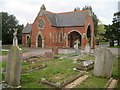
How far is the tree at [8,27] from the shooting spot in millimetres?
54756

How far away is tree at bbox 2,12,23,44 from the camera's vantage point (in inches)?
2156

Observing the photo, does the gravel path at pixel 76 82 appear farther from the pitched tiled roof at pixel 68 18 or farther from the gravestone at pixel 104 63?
the pitched tiled roof at pixel 68 18

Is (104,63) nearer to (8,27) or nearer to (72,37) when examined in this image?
(72,37)

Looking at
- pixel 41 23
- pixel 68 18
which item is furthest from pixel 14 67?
pixel 68 18

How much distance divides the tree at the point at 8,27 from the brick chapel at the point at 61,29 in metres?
9.93

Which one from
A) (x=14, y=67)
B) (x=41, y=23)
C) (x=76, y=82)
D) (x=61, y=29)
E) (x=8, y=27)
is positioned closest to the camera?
(x=14, y=67)

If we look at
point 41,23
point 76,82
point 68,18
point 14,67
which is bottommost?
point 76,82

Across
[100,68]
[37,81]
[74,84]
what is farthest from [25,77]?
[100,68]

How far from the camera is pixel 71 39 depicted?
47250 mm

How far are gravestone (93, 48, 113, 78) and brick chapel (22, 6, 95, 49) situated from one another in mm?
31708

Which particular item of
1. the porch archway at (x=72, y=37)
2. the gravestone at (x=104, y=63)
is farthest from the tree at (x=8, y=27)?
the gravestone at (x=104, y=63)

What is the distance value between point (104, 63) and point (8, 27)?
5018cm

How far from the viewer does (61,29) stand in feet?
151

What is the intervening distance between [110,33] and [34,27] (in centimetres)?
1916
